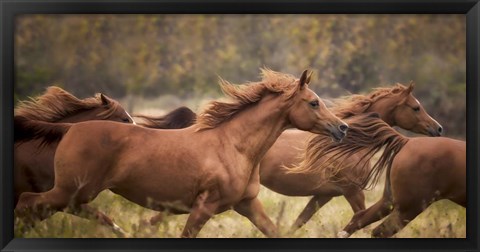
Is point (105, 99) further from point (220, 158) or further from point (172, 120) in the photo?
point (220, 158)

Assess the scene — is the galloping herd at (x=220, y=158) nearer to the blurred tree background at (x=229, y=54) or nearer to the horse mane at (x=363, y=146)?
the horse mane at (x=363, y=146)

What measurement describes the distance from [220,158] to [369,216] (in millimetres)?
1351

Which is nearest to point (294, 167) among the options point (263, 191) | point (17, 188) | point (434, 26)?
point (263, 191)

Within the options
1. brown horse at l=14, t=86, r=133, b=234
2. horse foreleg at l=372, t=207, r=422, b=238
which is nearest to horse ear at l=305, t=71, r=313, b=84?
horse foreleg at l=372, t=207, r=422, b=238

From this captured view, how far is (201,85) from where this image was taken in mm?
11125

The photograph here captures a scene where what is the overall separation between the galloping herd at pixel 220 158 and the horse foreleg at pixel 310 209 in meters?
0.05

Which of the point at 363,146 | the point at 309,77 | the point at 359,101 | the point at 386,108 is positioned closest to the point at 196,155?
the point at 309,77

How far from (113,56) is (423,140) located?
265 cm

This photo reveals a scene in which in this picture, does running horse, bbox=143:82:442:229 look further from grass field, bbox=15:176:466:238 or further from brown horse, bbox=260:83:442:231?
grass field, bbox=15:176:466:238

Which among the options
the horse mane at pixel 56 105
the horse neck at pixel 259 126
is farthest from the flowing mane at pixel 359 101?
the horse mane at pixel 56 105

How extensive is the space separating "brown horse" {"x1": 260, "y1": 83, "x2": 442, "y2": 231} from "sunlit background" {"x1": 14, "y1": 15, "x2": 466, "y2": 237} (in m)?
0.09

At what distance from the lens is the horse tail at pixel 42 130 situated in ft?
34.0

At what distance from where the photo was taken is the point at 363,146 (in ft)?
34.6

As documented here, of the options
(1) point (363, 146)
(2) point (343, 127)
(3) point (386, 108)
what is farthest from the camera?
(3) point (386, 108)
